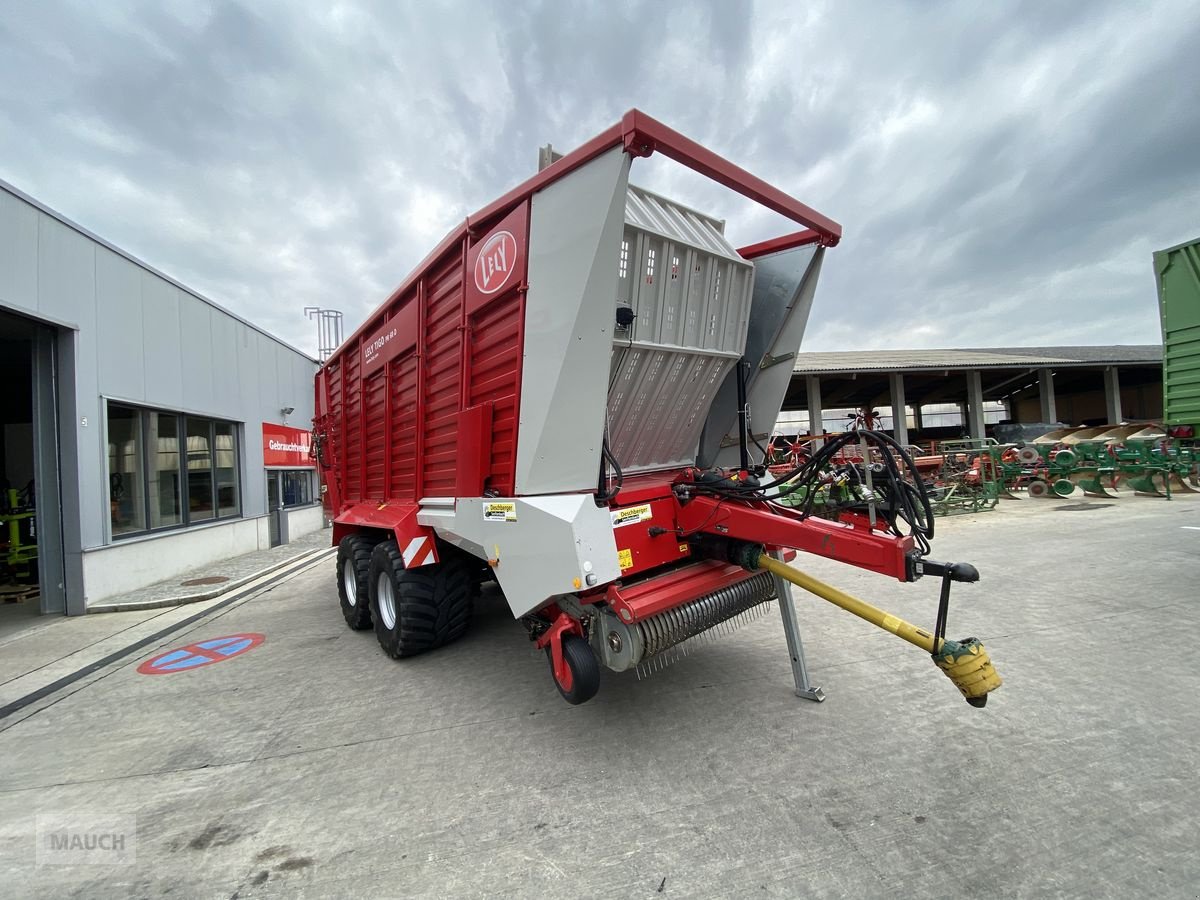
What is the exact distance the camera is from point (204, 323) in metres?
10.1

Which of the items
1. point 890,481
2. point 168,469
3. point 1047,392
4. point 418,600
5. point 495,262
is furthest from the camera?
point 1047,392

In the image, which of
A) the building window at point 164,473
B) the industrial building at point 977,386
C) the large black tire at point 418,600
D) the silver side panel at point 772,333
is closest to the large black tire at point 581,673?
the large black tire at point 418,600

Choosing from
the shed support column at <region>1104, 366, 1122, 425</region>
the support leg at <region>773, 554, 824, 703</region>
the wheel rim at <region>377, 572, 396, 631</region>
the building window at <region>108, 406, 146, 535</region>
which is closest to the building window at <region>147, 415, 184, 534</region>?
the building window at <region>108, 406, 146, 535</region>

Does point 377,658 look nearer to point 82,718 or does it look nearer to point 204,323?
point 82,718

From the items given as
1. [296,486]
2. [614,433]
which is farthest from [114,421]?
[614,433]

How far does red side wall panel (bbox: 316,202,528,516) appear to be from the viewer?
314cm

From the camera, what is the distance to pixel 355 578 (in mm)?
5406

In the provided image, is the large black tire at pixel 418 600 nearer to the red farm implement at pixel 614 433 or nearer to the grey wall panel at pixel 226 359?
the red farm implement at pixel 614 433

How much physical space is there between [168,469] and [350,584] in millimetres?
6089

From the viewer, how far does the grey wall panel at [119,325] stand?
761 centimetres

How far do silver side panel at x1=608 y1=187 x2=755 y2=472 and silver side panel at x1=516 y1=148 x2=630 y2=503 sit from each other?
39cm

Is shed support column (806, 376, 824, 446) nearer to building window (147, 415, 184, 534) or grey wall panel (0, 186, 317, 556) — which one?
grey wall panel (0, 186, 317, 556)

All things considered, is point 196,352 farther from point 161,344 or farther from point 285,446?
point 285,446

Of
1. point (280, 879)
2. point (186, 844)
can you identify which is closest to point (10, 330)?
point (186, 844)
